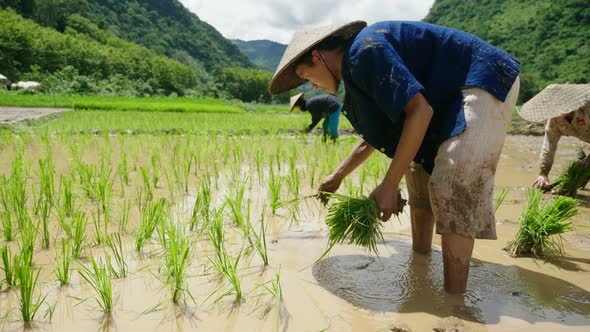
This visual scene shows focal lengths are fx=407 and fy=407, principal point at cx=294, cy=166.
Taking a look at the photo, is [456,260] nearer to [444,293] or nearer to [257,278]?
[444,293]

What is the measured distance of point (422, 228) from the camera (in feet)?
6.89

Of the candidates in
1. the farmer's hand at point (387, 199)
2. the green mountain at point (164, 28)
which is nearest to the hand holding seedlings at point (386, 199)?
the farmer's hand at point (387, 199)

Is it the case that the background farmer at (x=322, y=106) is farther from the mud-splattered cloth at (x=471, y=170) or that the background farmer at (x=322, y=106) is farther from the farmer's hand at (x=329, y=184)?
the mud-splattered cloth at (x=471, y=170)

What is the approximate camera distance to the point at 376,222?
1682 mm

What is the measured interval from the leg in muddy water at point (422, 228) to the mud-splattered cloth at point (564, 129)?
70.2 inches

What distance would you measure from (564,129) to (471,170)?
217 cm

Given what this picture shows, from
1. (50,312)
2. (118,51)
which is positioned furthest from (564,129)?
(118,51)

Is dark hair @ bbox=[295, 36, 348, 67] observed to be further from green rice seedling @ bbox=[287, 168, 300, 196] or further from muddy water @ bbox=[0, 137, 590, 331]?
green rice seedling @ bbox=[287, 168, 300, 196]

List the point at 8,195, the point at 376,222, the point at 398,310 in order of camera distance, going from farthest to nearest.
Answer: the point at 8,195 < the point at 376,222 < the point at 398,310

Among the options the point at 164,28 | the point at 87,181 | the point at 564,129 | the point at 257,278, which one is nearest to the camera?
the point at 257,278

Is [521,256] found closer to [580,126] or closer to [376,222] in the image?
[376,222]

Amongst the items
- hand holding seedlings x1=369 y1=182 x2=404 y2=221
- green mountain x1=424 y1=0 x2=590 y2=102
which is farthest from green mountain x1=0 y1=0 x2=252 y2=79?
hand holding seedlings x1=369 y1=182 x2=404 y2=221

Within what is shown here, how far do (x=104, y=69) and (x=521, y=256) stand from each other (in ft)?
128

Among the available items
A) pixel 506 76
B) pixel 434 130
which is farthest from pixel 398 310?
pixel 506 76
